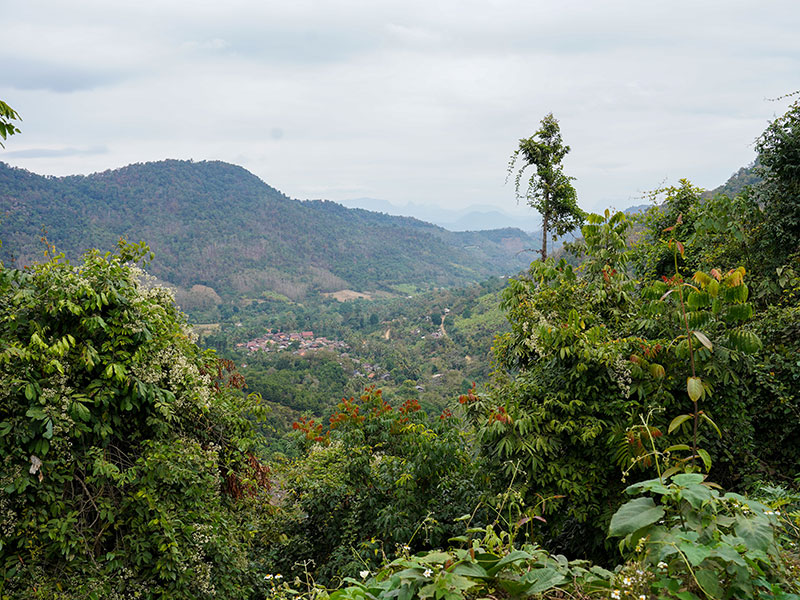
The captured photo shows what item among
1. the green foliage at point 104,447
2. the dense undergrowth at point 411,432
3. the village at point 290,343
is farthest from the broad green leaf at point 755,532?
the village at point 290,343

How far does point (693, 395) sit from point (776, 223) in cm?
385

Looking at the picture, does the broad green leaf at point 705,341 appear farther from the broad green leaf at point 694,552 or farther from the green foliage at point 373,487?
the green foliage at point 373,487

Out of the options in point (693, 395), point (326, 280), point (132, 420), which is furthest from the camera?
point (326, 280)

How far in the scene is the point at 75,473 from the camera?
3127 millimetres

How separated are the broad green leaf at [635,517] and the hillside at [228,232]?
70860 millimetres

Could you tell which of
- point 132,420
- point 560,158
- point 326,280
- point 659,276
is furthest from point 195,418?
point 326,280

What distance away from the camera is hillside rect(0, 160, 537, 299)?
75.5m

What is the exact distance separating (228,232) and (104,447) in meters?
95.2

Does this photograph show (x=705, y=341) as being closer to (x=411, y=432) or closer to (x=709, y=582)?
→ (x=709, y=582)

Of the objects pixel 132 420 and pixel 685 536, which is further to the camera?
pixel 132 420

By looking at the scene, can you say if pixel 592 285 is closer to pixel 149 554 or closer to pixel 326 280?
pixel 149 554

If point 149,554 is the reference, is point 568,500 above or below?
above

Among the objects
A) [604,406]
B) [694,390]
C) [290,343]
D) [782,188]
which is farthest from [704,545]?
[290,343]

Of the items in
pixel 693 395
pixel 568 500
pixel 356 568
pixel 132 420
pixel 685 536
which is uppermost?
pixel 693 395
